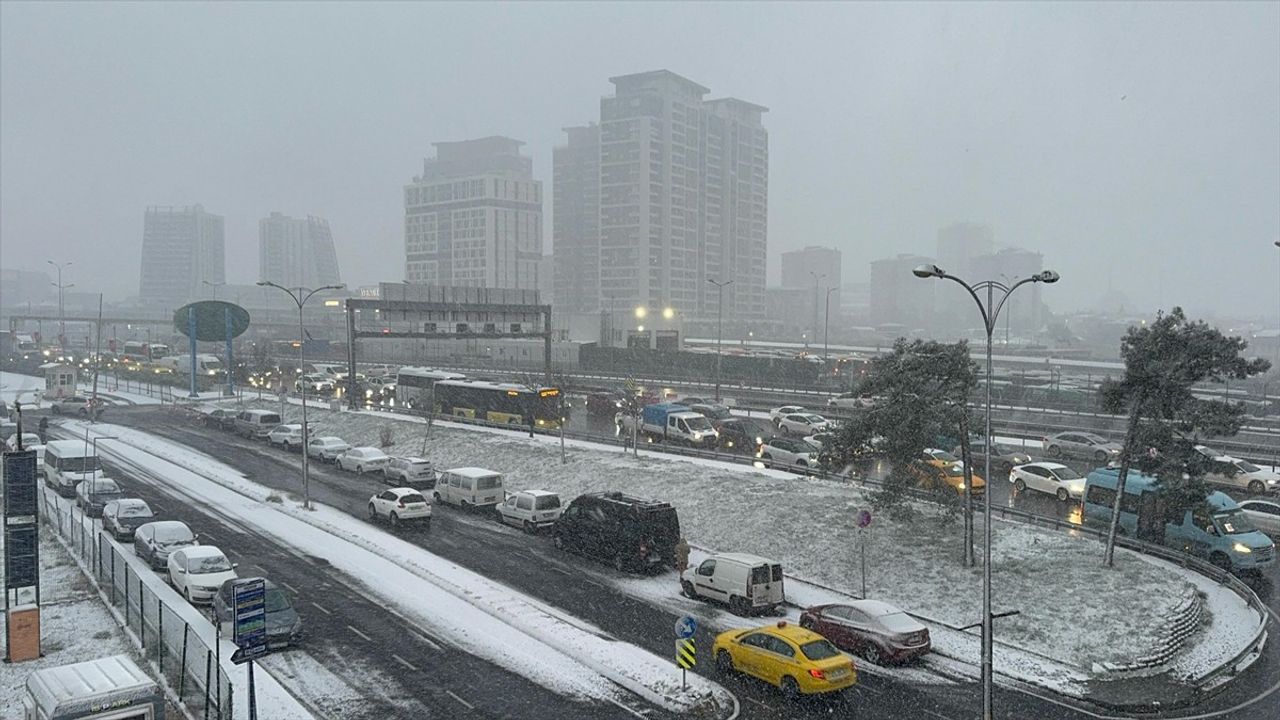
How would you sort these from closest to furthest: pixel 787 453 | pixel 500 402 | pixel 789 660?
pixel 789 660 < pixel 787 453 < pixel 500 402

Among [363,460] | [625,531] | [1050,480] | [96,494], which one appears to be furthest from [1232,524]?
[96,494]

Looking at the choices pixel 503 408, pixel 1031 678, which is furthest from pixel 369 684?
pixel 503 408

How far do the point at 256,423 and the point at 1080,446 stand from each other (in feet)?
155

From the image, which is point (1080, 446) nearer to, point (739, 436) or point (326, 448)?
point (739, 436)

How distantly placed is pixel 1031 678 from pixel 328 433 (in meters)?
48.0

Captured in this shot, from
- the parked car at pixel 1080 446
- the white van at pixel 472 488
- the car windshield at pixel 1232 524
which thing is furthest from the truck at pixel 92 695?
the parked car at pixel 1080 446

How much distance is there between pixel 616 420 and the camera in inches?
2076

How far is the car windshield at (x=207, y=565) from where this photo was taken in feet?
73.2

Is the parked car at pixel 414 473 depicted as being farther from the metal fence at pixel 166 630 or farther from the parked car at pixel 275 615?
the parked car at pixel 275 615

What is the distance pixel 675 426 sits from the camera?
4469cm

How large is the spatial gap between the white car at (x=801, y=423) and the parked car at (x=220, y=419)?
36011mm

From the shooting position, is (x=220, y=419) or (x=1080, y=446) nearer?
(x=1080, y=446)

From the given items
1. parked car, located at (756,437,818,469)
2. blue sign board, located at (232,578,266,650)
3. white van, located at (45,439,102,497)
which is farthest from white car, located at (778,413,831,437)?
blue sign board, located at (232,578,266,650)

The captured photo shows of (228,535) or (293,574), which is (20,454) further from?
(228,535)
